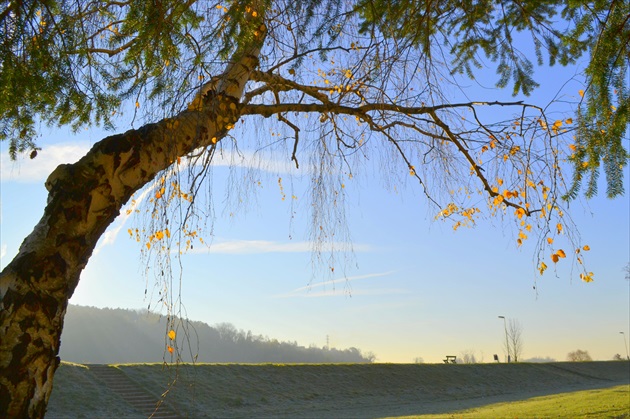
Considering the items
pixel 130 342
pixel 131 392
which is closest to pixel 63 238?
pixel 131 392

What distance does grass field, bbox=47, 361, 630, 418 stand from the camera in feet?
58.6

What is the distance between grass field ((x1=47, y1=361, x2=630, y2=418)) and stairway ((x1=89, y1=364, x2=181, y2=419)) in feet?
0.93

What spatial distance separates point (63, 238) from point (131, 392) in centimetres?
1928

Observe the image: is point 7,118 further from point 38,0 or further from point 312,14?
point 312,14

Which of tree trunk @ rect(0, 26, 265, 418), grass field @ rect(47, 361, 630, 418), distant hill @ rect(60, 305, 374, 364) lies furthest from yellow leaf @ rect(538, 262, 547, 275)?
distant hill @ rect(60, 305, 374, 364)

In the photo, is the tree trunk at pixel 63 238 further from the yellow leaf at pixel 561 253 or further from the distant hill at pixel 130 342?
the distant hill at pixel 130 342

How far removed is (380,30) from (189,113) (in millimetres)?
1750

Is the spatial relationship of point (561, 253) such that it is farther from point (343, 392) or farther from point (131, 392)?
point (343, 392)

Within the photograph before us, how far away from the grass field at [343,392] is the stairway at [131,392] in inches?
11.1

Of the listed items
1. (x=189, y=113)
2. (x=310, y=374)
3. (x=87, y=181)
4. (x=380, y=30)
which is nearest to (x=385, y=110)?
(x=380, y=30)

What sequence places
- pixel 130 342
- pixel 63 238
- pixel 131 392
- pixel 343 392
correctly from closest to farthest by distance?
pixel 63 238 < pixel 131 392 < pixel 343 392 < pixel 130 342

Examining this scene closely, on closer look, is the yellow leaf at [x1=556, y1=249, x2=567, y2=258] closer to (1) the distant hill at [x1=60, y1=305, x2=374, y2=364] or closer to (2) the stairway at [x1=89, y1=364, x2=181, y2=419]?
(2) the stairway at [x1=89, y1=364, x2=181, y2=419]

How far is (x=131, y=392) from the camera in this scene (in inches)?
816

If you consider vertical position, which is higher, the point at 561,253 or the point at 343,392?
the point at 561,253
